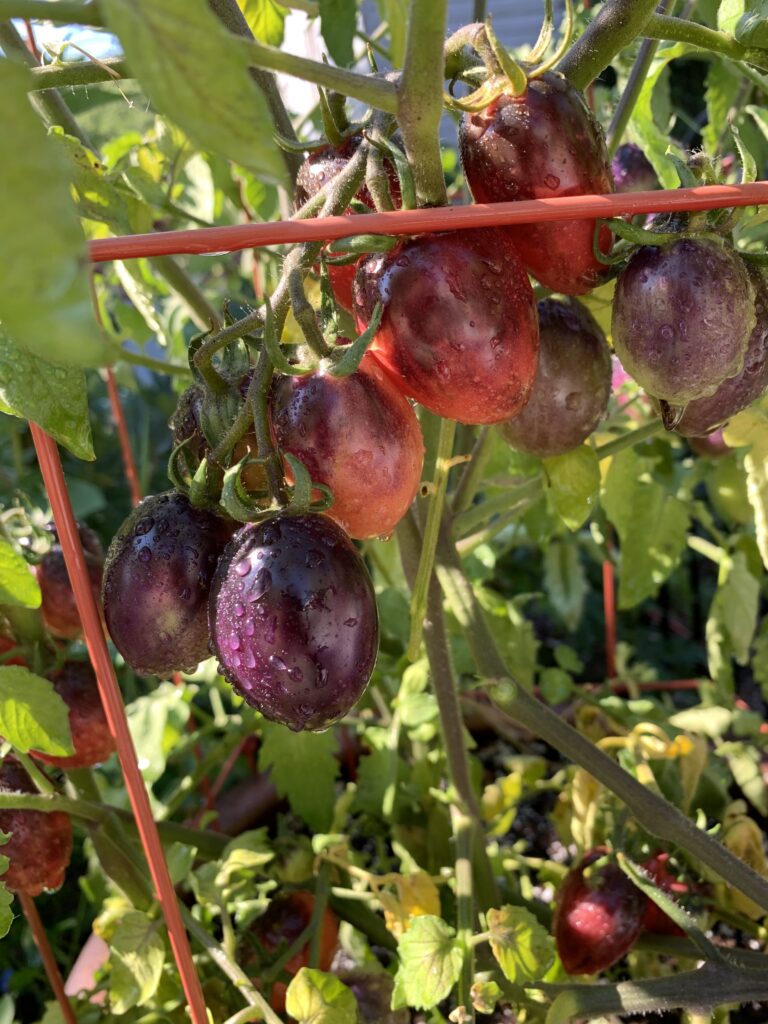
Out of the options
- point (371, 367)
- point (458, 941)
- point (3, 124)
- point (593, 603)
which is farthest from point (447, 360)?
point (593, 603)

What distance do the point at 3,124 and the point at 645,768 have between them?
666 millimetres

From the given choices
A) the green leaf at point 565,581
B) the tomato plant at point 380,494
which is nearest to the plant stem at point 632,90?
Answer: the tomato plant at point 380,494

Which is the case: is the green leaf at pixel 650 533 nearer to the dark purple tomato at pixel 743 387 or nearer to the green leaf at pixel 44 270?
the dark purple tomato at pixel 743 387

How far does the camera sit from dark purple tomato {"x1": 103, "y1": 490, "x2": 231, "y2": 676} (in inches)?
15.0

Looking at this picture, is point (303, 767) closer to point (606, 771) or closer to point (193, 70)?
point (606, 771)

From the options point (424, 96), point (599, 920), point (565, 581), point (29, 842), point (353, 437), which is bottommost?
point (565, 581)

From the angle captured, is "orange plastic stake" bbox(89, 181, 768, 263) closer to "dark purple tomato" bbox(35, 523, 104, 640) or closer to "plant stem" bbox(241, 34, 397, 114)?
"plant stem" bbox(241, 34, 397, 114)

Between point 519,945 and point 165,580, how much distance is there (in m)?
0.35

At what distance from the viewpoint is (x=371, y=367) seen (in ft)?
1.22

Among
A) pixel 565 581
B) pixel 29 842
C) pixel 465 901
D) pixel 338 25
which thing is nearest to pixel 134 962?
pixel 29 842

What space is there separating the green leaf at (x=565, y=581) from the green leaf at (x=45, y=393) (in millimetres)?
853

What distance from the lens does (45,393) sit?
0.36 m

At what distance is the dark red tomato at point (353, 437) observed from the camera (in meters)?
0.34

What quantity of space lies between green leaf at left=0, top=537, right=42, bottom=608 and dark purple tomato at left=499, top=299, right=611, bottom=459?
0.85 feet
